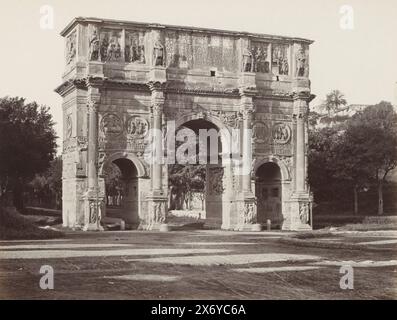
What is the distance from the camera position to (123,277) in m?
11.8

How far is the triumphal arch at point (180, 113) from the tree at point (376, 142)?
1214cm

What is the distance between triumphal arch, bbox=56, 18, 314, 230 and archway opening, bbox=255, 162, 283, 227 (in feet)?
0.19

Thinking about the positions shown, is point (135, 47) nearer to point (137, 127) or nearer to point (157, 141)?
point (137, 127)

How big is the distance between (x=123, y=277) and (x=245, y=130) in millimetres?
20472

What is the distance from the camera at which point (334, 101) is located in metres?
74.7

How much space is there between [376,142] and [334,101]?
104 feet

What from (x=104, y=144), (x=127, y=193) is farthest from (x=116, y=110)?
(x=127, y=193)

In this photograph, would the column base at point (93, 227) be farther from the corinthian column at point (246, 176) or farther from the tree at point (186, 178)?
the tree at point (186, 178)

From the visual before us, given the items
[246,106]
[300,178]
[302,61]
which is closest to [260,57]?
[302,61]

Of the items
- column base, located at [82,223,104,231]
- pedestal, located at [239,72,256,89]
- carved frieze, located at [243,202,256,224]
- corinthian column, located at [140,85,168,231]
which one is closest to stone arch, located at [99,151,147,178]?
corinthian column, located at [140,85,168,231]

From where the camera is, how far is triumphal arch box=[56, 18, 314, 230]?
96.1 ft

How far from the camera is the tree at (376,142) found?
141 ft

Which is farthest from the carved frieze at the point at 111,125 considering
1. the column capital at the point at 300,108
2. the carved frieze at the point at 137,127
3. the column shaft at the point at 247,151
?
the column capital at the point at 300,108
